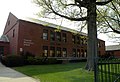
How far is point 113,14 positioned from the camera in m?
24.7

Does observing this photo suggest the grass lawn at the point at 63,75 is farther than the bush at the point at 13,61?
No

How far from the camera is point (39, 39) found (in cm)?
3366

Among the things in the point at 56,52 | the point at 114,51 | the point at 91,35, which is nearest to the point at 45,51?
the point at 56,52

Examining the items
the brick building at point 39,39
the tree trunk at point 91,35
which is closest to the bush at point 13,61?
the brick building at point 39,39

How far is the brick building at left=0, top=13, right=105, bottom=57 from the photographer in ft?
101

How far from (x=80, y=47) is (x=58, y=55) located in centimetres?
821

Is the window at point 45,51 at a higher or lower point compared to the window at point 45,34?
lower

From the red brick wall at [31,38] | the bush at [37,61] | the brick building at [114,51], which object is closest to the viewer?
the bush at [37,61]

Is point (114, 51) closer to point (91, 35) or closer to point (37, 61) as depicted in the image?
point (37, 61)

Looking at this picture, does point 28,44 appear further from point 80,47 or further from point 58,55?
point 80,47

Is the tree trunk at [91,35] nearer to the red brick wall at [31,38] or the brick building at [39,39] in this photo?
the brick building at [39,39]

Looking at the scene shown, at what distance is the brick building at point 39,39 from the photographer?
3086cm

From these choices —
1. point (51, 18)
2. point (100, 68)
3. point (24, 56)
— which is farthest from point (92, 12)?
point (24, 56)

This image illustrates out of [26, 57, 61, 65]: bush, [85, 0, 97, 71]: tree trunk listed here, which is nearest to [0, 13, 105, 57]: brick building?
[26, 57, 61, 65]: bush
